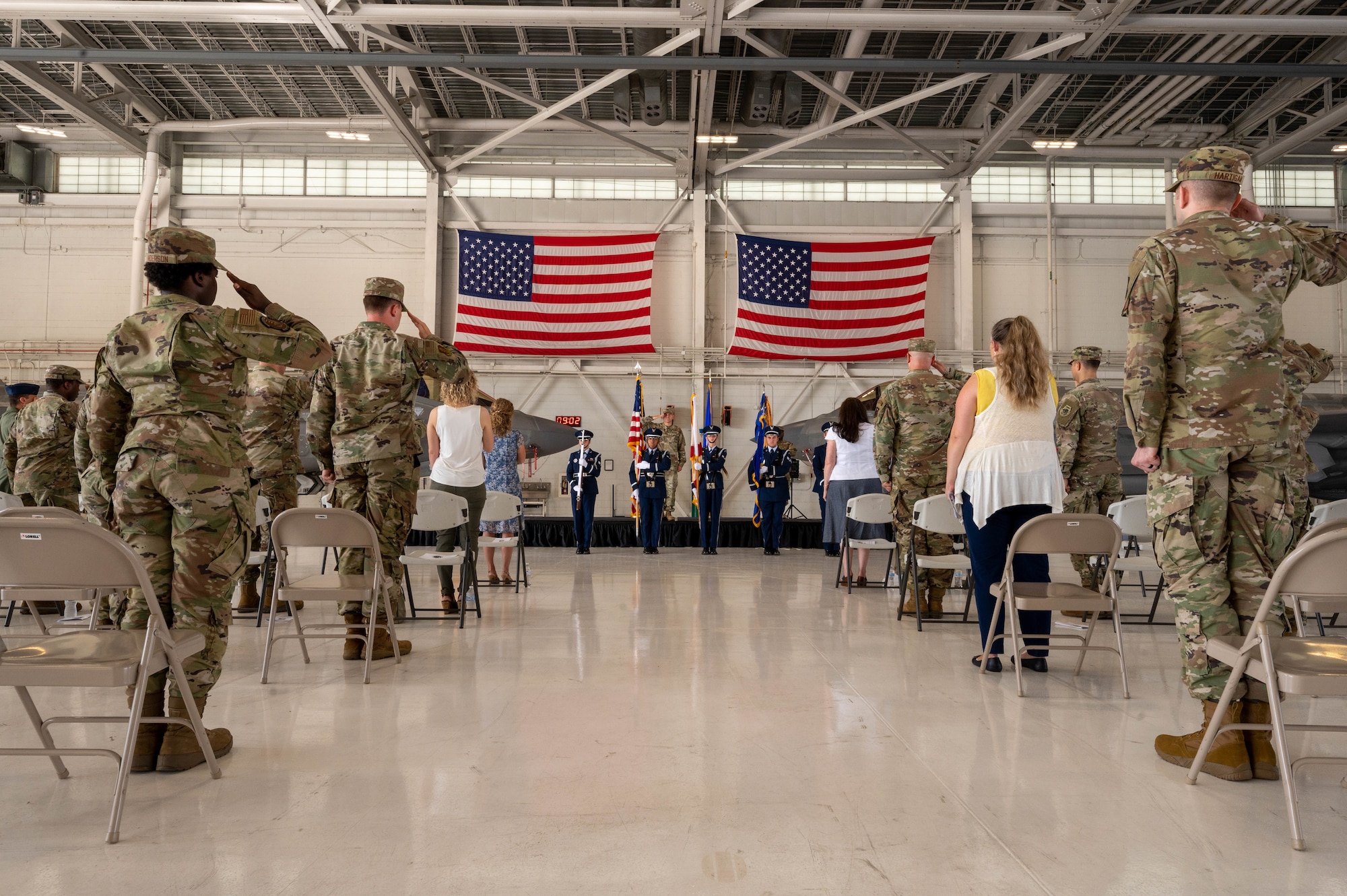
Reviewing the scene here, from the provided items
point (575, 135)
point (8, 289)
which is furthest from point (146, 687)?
point (8, 289)

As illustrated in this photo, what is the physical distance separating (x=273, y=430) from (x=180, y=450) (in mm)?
3148

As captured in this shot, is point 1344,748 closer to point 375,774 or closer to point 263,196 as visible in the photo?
point 375,774

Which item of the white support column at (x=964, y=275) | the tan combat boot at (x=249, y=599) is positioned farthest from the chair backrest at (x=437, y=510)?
the white support column at (x=964, y=275)

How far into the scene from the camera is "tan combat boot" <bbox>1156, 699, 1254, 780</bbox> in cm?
244

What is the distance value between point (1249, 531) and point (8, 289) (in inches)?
687

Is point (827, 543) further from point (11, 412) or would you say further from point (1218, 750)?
point (11, 412)

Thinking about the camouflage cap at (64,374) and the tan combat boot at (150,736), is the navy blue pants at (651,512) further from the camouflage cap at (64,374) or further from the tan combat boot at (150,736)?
the tan combat boot at (150,736)

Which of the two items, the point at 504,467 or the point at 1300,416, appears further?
the point at 504,467

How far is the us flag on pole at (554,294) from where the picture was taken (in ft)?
45.9

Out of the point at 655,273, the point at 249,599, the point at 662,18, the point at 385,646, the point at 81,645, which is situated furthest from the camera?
the point at 655,273

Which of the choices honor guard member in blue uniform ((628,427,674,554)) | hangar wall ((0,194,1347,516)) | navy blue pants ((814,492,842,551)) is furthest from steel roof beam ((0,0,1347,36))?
hangar wall ((0,194,1347,516))

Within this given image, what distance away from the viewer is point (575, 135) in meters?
14.7

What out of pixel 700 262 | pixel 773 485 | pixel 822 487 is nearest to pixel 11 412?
pixel 773 485

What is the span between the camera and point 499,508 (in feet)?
20.0
